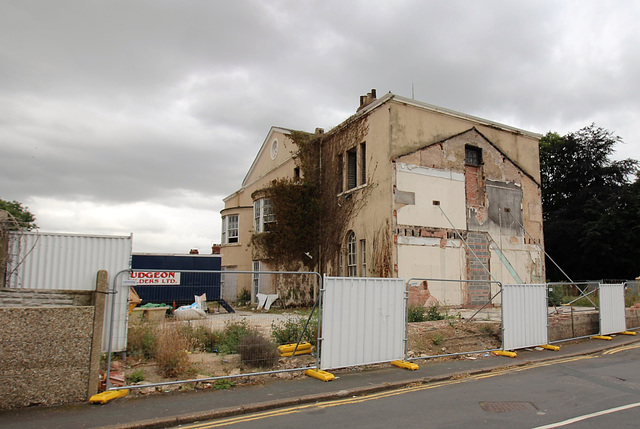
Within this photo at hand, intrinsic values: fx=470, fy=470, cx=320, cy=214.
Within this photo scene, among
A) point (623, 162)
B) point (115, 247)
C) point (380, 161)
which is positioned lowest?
point (115, 247)

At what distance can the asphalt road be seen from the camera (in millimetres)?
6207

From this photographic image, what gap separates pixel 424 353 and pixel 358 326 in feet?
9.61

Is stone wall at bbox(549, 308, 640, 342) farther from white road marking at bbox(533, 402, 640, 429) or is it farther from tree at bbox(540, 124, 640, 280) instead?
tree at bbox(540, 124, 640, 280)

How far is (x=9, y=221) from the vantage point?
8797 mm

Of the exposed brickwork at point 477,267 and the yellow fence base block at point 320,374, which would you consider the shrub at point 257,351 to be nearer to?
the yellow fence base block at point 320,374

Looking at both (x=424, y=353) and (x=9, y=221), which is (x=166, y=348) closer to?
(x=9, y=221)

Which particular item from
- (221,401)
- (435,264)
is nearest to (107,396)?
(221,401)

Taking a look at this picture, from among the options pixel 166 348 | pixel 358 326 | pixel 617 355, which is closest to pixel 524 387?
pixel 358 326

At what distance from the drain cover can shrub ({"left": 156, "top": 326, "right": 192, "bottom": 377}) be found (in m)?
4.98

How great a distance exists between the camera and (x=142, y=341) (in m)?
8.62

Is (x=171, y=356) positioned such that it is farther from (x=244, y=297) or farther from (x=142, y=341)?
(x=244, y=297)

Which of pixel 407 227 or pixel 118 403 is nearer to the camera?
pixel 118 403

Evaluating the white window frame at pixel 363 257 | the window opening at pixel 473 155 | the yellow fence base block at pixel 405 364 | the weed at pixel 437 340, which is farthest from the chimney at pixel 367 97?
the yellow fence base block at pixel 405 364

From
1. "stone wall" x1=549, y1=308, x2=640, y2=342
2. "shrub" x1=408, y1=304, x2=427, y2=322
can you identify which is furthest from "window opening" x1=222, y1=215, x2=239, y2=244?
"stone wall" x1=549, y1=308, x2=640, y2=342
